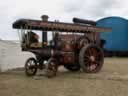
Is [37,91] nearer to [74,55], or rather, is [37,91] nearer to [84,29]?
[74,55]

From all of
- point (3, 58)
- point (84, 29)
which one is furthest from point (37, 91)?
point (3, 58)

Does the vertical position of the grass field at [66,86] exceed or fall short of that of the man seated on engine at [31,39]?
it falls short

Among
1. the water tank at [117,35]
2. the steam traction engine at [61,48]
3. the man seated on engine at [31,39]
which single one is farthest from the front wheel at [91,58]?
the water tank at [117,35]

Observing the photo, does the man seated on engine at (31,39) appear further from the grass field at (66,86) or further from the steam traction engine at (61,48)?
the grass field at (66,86)

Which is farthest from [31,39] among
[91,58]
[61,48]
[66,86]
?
[66,86]

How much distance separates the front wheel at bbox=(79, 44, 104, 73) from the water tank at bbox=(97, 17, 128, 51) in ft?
35.9

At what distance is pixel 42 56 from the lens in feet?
35.0

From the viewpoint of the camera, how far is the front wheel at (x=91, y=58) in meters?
10.9

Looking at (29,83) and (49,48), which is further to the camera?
(49,48)

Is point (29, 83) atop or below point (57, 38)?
below

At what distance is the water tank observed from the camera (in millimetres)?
22547

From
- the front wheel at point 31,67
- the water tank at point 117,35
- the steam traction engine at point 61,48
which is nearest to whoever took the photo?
the steam traction engine at point 61,48

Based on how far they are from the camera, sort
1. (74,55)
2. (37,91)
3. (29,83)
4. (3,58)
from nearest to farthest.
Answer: (37,91) → (29,83) → (74,55) → (3,58)

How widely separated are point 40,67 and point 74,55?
1276 millimetres
